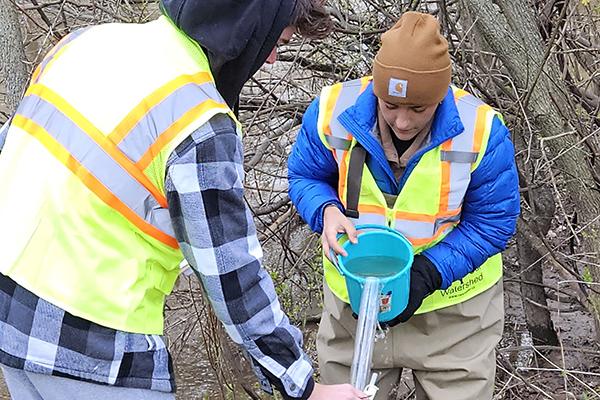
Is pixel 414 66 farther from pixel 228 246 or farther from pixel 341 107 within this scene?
pixel 228 246

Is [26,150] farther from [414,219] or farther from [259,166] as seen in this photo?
[259,166]

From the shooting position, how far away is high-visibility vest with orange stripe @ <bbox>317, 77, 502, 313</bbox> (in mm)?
2242

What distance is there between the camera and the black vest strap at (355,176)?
2.30 metres

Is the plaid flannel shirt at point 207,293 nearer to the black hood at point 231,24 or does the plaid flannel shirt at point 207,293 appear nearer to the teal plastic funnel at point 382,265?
the black hood at point 231,24

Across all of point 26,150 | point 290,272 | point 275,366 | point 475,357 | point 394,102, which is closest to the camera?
point 26,150

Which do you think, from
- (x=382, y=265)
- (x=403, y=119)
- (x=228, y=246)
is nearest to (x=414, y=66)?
(x=403, y=119)

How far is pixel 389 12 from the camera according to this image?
373cm

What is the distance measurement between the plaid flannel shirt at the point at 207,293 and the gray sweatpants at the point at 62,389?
0.9 inches

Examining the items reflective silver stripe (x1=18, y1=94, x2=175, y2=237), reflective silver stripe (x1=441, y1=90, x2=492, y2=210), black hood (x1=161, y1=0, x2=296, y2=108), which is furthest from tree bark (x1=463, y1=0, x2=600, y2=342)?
reflective silver stripe (x1=18, y1=94, x2=175, y2=237)

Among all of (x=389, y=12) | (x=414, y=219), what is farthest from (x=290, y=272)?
(x=414, y=219)

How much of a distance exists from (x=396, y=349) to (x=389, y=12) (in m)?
1.93

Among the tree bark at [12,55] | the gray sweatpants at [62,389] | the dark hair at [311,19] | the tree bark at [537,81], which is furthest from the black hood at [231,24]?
the tree bark at [12,55]

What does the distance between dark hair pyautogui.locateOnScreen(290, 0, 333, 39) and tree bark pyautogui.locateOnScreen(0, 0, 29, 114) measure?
236cm

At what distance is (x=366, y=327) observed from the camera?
214 centimetres
